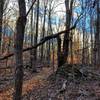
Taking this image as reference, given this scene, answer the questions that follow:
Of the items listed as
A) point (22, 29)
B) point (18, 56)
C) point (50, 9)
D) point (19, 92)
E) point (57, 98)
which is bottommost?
point (57, 98)

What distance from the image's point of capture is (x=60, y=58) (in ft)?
56.9

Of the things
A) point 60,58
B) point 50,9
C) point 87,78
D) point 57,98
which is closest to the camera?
point 57,98

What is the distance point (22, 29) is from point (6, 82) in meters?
13.0

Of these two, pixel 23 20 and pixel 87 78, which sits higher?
pixel 23 20

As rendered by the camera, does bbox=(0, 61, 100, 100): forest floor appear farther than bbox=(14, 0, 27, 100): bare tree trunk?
Yes

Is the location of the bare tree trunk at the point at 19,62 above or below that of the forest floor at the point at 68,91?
above

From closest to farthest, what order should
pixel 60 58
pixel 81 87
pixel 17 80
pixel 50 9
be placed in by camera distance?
1. pixel 17 80
2. pixel 81 87
3. pixel 60 58
4. pixel 50 9

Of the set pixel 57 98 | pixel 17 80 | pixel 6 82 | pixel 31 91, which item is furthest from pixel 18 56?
pixel 6 82

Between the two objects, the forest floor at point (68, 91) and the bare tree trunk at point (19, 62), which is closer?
the bare tree trunk at point (19, 62)

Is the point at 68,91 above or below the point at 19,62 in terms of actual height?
below

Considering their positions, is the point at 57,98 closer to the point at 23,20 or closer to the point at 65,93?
the point at 65,93

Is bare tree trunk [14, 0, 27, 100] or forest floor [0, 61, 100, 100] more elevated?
bare tree trunk [14, 0, 27, 100]

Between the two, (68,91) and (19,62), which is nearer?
(19,62)

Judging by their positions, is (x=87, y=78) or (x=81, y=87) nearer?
(x=81, y=87)
